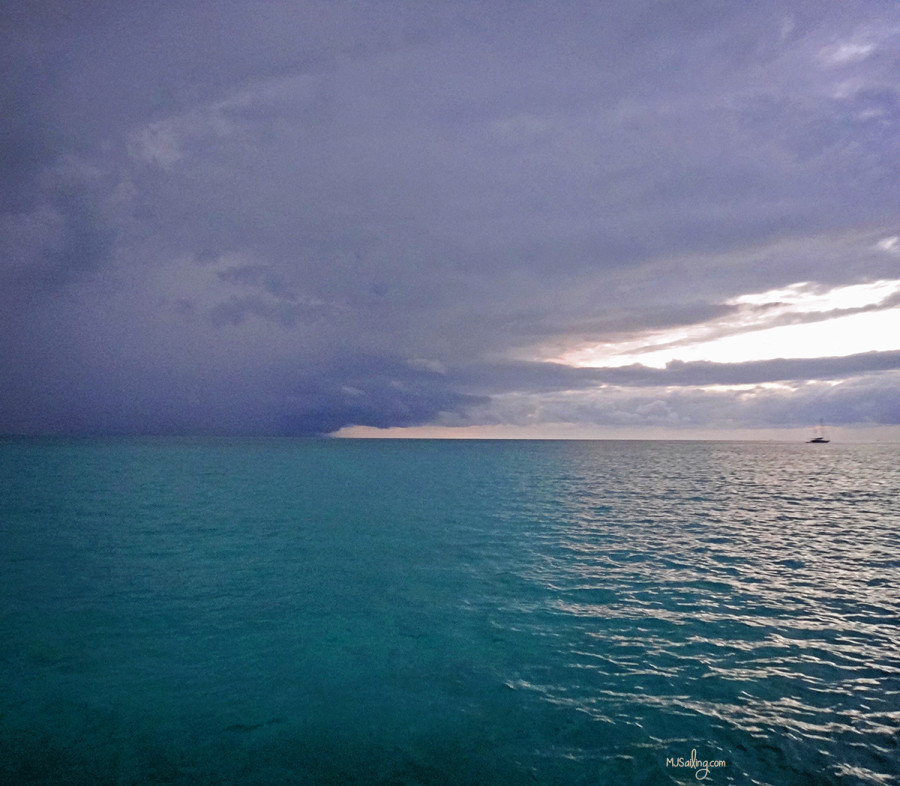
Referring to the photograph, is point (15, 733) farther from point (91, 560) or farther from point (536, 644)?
point (91, 560)

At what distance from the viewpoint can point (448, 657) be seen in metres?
21.0

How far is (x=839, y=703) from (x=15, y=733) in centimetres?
2668

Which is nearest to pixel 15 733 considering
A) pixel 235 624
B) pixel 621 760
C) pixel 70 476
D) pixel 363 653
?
pixel 235 624

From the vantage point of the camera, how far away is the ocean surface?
14406mm

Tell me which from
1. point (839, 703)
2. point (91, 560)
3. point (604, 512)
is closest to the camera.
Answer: point (839, 703)

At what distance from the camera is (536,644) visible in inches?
875

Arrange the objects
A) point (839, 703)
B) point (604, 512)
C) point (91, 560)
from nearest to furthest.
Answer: point (839, 703)
point (91, 560)
point (604, 512)

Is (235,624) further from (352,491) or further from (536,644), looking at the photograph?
(352,491)

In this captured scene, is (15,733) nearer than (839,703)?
Yes

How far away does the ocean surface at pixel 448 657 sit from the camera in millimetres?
14406

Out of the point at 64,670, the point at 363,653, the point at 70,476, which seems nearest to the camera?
the point at 64,670

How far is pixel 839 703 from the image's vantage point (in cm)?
1719

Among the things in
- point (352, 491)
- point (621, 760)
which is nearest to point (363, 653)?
point (621, 760)

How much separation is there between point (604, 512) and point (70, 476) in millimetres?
103099
